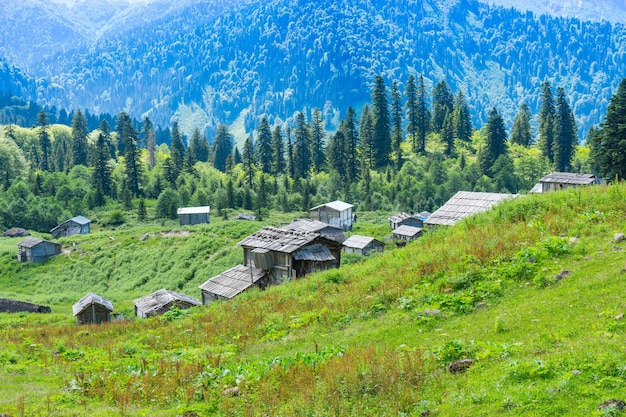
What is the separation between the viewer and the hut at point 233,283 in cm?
3971

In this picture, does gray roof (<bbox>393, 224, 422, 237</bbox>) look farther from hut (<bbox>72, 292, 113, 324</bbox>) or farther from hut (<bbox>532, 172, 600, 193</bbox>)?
hut (<bbox>72, 292, 113, 324</bbox>)

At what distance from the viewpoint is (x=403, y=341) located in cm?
1527

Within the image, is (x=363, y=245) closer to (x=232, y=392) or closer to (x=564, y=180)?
(x=564, y=180)

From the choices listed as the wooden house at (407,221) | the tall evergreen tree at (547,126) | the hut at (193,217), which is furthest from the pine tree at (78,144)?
the tall evergreen tree at (547,126)

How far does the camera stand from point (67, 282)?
223ft

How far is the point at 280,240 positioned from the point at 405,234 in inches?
1257

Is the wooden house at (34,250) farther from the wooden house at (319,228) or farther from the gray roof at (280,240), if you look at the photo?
the gray roof at (280,240)

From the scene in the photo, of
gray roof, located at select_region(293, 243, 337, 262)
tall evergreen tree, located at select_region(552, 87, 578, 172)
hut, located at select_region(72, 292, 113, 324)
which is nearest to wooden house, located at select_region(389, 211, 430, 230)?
gray roof, located at select_region(293, 243, 337, 262)

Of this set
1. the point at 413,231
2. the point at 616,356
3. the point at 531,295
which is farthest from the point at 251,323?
the point at 413,231

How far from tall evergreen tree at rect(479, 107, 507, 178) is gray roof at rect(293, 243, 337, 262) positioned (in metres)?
74.3

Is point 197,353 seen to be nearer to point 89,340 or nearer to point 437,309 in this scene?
point 437,309

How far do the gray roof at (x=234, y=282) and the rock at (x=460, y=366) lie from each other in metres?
28.6

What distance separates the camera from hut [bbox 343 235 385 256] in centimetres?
6600

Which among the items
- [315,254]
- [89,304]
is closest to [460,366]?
[315,254]
